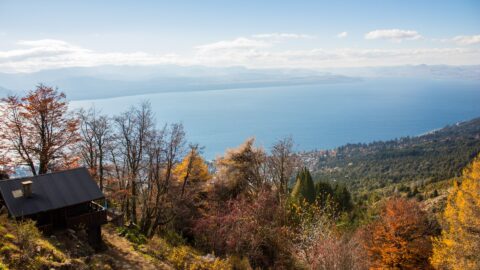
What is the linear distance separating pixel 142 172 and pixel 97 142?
4685 mm

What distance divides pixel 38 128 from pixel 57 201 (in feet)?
25.7

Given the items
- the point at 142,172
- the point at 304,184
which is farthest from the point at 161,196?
the point at 304,184

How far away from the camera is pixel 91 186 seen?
18234 millimetres

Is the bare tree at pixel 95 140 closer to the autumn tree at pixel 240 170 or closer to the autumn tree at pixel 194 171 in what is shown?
the autumn tree at pixel 194 171

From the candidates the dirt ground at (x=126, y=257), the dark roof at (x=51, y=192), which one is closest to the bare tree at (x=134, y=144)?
the dirt ground at (x=126, y=257)

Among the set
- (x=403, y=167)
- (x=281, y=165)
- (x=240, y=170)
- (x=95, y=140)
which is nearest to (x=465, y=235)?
(x=281, y=165)

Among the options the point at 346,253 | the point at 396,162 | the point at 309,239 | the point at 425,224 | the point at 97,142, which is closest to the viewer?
the point at 346,253

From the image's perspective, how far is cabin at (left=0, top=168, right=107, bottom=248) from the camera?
1559cm

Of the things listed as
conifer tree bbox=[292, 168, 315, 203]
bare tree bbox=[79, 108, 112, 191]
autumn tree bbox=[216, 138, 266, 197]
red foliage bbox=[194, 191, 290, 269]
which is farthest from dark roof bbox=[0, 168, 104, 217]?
conifer tree bbox=[292, 168, 315, 203]

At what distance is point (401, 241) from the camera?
85.9 feet

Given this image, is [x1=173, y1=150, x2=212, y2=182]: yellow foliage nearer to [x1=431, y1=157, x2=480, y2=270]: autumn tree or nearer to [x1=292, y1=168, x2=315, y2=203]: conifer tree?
[x1=292, y1=168, x2=315, y2=203]: conifer tree

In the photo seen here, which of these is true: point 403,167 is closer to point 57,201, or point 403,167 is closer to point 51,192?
point 57,201

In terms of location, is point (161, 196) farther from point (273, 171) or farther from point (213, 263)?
point (273, 171)

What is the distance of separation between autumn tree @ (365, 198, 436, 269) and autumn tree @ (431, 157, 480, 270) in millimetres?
3008
